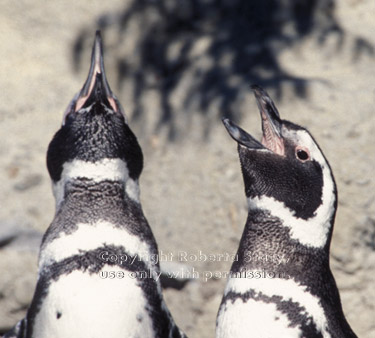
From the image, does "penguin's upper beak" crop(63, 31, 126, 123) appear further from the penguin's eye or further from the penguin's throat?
the penguin's eye

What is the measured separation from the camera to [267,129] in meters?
3.00

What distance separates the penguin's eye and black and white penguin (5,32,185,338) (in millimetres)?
581

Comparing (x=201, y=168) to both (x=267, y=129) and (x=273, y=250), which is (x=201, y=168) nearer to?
(x=267, y=129)

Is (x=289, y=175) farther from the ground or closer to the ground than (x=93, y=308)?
farther from the ground

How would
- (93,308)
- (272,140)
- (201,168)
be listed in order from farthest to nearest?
(201,168)
(272,140)
(93,308)

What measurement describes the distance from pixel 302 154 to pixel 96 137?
73cm

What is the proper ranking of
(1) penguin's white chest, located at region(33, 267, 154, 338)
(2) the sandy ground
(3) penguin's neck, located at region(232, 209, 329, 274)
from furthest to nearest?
1. (2) the sandy ground
2. (3) penguin's neck, located at region(232, 209, 329, 274)
3. (1) penguin's white chest, located at region(33, 267, 154, 338)

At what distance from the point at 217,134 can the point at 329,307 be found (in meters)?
1.67

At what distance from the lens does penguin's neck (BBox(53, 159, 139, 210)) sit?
9.45 ft

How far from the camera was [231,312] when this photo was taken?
282 cm

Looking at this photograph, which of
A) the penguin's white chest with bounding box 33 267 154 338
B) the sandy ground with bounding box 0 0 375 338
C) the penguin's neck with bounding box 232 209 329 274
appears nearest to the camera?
the penguin's white chest with bounding box 33 267 154 338

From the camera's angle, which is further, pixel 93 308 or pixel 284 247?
pixel 284 247

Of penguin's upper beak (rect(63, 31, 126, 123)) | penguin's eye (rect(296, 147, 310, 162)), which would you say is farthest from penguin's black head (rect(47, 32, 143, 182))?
penguin's eye (rect(296, 147, 310, 162))

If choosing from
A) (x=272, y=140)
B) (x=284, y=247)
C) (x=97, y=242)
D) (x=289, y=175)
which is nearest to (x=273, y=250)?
(x=284, y=247)
